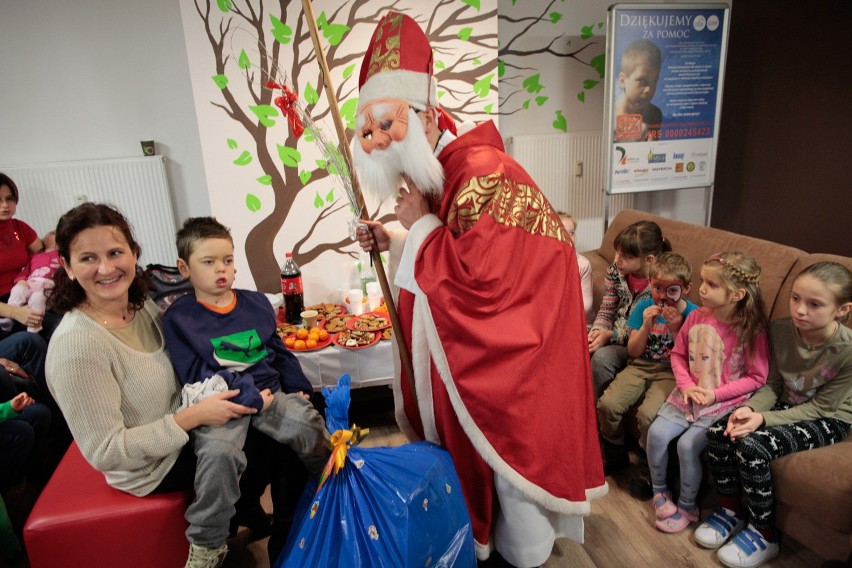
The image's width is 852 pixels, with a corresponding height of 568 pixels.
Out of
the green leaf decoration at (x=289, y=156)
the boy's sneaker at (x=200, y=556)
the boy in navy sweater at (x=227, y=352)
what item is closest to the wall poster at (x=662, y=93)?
the green leaf decoration at (x=289, y=156)

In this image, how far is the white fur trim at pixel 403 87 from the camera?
1579mm

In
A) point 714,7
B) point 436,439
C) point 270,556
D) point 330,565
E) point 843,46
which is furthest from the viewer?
point 714,7

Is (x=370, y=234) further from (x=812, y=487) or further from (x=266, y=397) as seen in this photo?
(x=812, y=487)

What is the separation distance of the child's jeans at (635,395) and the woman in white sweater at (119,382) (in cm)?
141

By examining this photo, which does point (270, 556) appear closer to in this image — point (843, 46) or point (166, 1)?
point (166, 1)

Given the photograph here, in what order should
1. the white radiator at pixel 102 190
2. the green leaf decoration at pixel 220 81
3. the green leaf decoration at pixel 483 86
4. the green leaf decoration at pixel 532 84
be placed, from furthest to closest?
the green leaf decoration at pixel 532 84, the white radiator at pixel 102 190, the green leaf decoration at pixel 483 86, the green leaf decoration at pixel 220 81

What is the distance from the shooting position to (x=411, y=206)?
1.64m

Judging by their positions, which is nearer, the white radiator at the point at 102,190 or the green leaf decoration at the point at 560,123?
the white radiator at the point at 102,190

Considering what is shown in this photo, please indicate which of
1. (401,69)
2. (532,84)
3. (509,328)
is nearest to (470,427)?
(509,328)

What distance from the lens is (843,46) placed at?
3.23m

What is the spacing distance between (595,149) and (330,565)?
3566 mm

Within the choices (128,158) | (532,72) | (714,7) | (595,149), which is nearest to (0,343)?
(128,158)

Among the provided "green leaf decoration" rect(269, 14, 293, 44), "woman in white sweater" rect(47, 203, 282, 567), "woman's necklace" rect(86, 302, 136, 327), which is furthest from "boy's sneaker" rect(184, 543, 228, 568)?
"green leaf decoration" rect(269, 14, 293, 44)

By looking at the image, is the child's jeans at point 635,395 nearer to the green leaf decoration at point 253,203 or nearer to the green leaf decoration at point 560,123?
the green leaf decoration at point 253,203
